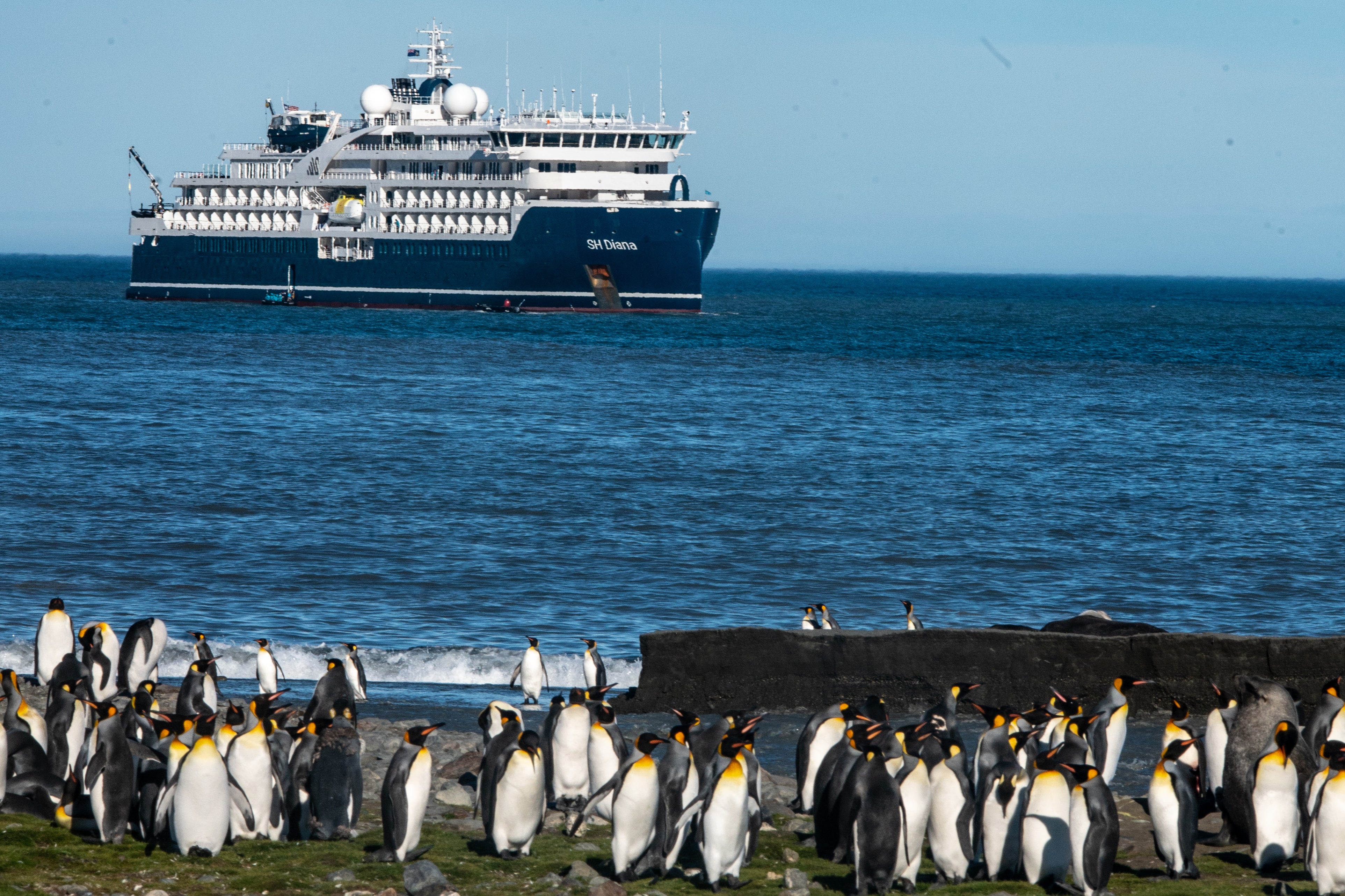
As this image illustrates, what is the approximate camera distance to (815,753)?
8.71 metres

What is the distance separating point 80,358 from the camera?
47094 millimetres

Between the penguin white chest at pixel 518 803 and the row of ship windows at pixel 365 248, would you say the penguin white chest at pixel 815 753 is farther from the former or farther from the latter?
the row of ship windows at pixel 365 248

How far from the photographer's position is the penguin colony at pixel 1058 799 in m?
7.20

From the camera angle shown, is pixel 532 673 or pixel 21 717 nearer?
pixel 21 717

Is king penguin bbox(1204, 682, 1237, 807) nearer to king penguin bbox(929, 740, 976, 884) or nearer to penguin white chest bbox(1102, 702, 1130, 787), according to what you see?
penguin white chest bbox(1102, 702, 1130, 787)

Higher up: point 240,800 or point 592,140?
point 592,140

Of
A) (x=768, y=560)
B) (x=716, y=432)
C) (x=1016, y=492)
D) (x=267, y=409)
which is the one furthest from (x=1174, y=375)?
(x=768, y=560)

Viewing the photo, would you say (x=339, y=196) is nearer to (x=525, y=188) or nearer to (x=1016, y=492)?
(x=525, y=188)

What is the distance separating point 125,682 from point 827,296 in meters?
132

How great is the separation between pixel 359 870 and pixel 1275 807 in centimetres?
460

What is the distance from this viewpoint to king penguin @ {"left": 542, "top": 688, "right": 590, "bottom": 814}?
8773 millimetres

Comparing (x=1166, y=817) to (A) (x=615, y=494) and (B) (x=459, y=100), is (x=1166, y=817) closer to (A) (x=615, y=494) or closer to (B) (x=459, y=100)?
(A) (x=615, y=494)

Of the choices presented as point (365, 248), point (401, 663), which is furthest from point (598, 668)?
point (365, 248)

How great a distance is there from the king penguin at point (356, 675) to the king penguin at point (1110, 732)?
18.2 ft
